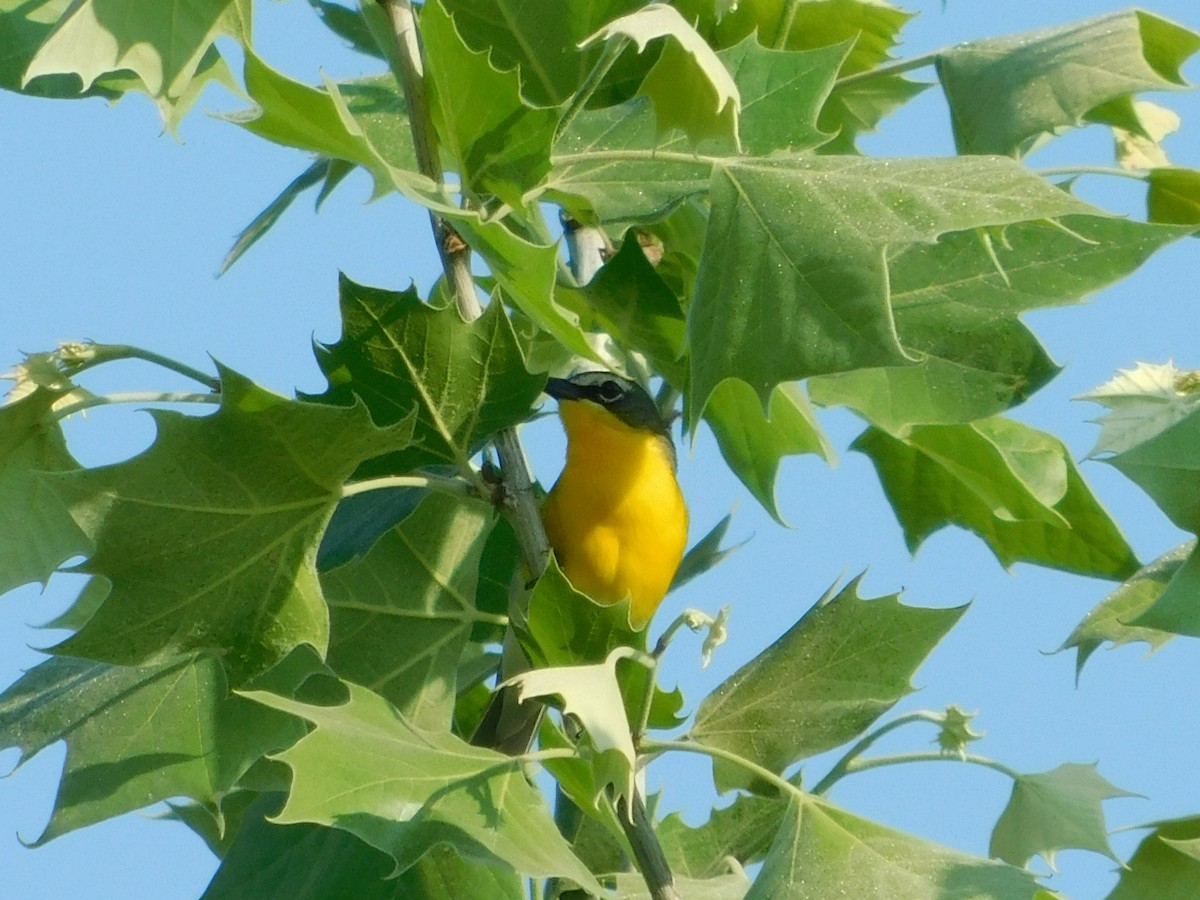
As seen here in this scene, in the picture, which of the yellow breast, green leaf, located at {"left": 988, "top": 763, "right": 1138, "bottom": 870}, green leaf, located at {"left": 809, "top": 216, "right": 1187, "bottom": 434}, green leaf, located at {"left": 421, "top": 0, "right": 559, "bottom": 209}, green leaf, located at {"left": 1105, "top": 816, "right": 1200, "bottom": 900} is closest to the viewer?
green leaf, located at {"left": 421, "top": 0, "right": 559, "bottom": 209}

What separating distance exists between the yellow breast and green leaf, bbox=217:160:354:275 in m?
1.00

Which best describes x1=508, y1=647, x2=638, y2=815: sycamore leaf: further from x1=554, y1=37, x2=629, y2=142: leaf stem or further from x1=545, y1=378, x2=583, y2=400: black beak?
x1=545, y1=378, x2=583, y2=400: black beak

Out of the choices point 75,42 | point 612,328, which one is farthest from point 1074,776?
point 75,42

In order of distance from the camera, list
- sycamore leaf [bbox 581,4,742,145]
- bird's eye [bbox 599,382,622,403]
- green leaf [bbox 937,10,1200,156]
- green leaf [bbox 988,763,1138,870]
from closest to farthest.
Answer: sycamore leaf [bbox 581,4,742,145] < green leaf [bbox 937,10,1200,156] < green leaf [bbox 988,763,1138,870] < bird's eye [bbox 599,382,622,403]

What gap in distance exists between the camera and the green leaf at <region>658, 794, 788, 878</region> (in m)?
2.67

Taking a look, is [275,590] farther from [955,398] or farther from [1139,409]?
[1139,409]

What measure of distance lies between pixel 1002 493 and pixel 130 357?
1469mm

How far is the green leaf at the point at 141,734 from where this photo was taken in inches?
90.0

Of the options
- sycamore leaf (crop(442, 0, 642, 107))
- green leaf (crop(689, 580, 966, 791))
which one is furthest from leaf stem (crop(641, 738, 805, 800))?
sycamore leaf (crop(442, 0, 642, 107))

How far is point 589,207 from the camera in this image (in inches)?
94.3

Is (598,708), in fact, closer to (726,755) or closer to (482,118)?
(726,755)

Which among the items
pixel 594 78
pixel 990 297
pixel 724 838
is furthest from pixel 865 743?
pixel 594 78

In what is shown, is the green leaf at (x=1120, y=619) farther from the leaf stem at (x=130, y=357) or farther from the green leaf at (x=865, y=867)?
the leaf stem at (x=130, y=357)

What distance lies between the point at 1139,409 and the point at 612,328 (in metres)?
0.81
